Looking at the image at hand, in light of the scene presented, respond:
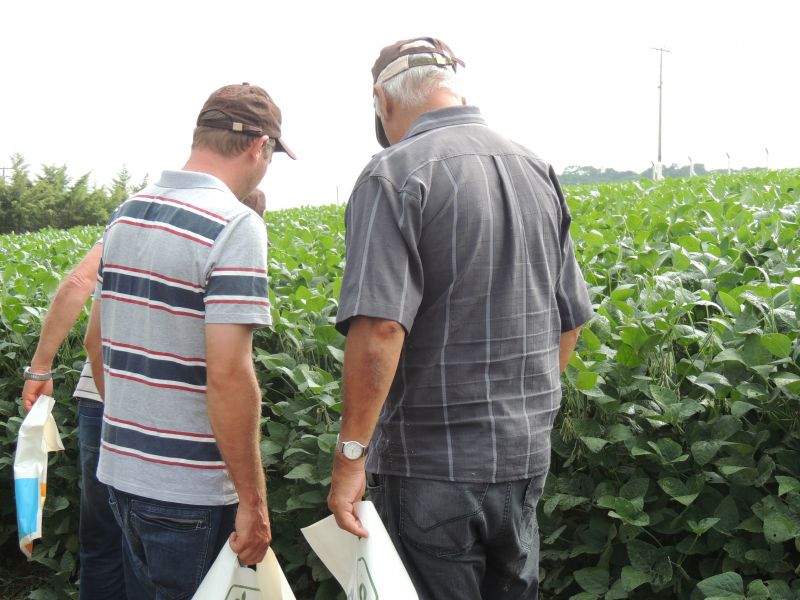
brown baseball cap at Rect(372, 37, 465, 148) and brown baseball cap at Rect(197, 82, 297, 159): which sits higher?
brown baseball cap at Rect(372, 37, 465, 148)

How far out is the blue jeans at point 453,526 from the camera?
213 centimetres

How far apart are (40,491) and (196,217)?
1636 millimetres

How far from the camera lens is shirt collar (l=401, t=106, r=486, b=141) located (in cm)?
225

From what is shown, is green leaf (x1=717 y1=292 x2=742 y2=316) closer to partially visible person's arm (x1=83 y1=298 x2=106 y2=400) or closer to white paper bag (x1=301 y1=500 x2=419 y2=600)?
white paper bag (x1=301 y1=500 x2=419 y2=600)

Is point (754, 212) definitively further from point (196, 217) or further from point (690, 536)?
point (196, 217)

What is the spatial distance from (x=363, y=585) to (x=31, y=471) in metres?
1.80

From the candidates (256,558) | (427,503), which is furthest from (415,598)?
(256,558)

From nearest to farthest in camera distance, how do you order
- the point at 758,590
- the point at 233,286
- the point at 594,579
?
the point at 233,286
the point at 758,590
the point at 594,579

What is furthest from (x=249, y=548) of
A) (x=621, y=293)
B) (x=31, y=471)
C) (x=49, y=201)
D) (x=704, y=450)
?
(x=49, y=201)

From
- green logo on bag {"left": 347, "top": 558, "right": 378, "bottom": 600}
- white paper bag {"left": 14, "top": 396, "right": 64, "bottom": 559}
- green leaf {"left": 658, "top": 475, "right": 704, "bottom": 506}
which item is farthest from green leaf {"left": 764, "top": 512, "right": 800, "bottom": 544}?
white paper bag {"left": 14, "top": 396, "right": 64, "bottom": 559}

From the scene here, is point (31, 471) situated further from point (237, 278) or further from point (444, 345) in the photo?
point (444, 345)

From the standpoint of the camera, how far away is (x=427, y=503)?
2.14m

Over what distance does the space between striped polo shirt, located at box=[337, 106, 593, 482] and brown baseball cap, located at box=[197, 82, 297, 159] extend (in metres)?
0.50

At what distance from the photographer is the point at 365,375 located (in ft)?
6.77
